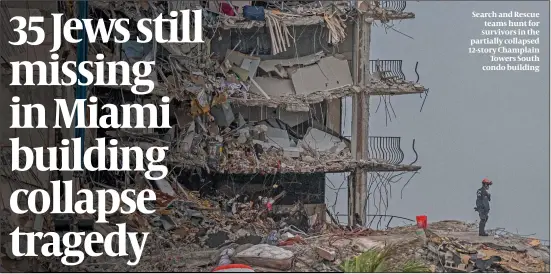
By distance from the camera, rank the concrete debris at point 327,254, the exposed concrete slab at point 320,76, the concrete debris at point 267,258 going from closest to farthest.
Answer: the concrete debris at point 267,258, the concrete debris at point 327,254, the exposed concrete slab at point 320,76

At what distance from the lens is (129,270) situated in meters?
15.8

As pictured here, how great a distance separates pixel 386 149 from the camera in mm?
28219

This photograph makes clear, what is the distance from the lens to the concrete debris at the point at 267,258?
1599 cm

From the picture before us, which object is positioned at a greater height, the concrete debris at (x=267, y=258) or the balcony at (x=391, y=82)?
the balcony at (x=391, y=82)

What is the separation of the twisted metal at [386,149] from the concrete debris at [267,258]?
12245 millimetres

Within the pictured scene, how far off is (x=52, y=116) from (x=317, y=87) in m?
12.0

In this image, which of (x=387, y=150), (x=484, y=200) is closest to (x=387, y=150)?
(x=387, y=150)

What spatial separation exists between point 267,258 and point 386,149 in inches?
508

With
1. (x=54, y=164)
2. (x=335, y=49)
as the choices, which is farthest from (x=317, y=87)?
(x=54, y=164)

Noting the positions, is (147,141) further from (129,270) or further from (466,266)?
(466,266)

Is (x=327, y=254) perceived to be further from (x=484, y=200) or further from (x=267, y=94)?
(x=267, y=94)

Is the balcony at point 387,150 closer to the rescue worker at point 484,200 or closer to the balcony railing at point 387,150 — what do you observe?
the balcony railing at point 387,150

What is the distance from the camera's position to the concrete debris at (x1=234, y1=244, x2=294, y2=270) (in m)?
16.0

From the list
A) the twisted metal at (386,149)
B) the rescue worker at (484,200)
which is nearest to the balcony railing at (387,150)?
the twisted metal at (386,149)
